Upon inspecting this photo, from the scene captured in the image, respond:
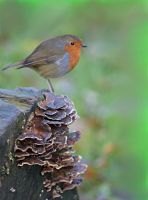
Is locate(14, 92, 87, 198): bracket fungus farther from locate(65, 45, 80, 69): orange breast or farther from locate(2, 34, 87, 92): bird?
locate(65, 45, 80, 69): orange breast

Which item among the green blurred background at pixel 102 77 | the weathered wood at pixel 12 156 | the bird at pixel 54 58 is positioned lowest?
the weathered wood at pixel 12 156

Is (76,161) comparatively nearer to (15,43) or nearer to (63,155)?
(63,155)

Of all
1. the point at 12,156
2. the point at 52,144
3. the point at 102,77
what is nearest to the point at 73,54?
the point at 52,144

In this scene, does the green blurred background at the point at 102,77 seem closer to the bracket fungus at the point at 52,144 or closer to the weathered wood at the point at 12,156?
the bracket fungus at the point at 52,144

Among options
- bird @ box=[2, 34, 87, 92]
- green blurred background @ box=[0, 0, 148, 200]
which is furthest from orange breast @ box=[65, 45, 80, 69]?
green blurred background @ box=[0, 0, 148, 200]

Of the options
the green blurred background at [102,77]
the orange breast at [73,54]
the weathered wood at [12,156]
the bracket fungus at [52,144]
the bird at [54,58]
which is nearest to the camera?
the weathered wood at [12,156]

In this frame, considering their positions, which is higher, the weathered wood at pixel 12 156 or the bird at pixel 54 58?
the bird at pixel 54 58

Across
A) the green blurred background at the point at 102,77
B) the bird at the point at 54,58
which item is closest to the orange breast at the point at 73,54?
the bird at the point at 54,58
